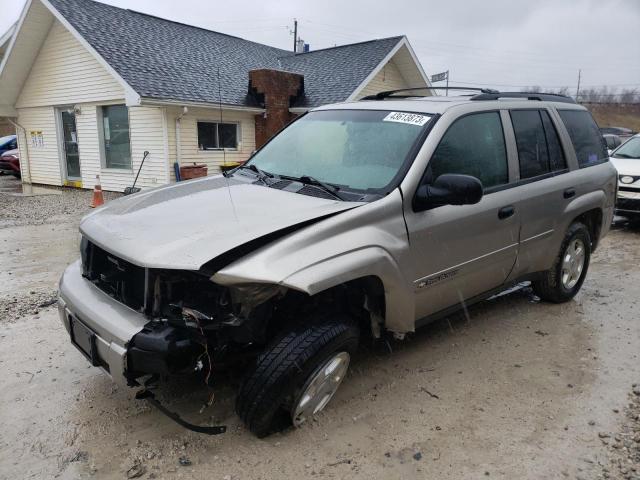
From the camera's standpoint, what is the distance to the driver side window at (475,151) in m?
3.49

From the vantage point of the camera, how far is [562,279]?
16.2 ft

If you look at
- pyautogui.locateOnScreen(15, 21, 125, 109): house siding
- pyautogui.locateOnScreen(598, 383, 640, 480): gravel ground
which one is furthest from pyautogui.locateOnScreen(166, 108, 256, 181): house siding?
pyautogui.locateOnScreen(598, 383, 640, 480): gravel ground

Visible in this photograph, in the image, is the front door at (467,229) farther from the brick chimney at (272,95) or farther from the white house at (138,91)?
the brick chimney at (272,95)

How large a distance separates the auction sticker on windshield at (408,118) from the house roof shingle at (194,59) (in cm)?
991

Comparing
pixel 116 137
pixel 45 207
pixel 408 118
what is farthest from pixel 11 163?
pixel 408 118

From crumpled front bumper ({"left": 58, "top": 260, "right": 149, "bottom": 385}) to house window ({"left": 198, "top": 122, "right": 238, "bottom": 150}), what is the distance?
1178 cm

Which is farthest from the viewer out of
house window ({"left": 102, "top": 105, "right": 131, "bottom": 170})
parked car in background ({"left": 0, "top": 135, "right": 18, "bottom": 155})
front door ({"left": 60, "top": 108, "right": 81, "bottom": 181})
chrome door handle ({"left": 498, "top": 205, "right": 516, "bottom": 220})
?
parked car in background ({"left": 0, "top": 135, "right": 18, "bottom": 155})

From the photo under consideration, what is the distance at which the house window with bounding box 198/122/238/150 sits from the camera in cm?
1447

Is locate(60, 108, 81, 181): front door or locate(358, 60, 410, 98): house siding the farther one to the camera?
locate(358, 60, 410, 98): house siding

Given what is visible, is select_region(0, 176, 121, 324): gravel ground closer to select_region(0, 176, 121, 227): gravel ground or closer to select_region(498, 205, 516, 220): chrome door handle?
select_region(0, 176, 121, 227): gravel ground

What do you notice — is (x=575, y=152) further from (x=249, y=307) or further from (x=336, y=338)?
(x=249, y=307)

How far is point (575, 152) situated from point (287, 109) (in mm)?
12177

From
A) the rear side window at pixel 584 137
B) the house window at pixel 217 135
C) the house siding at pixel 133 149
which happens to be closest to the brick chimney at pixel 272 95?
the house window at pixel 217 135

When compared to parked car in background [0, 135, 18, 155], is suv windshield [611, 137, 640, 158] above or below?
above
